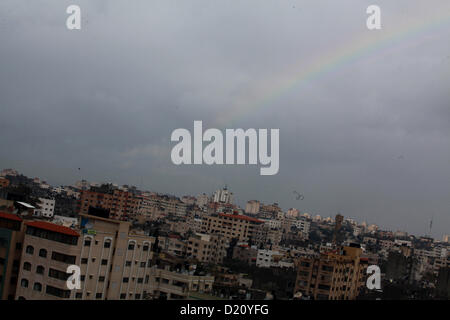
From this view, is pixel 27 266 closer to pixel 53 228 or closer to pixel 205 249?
pixel 53 228

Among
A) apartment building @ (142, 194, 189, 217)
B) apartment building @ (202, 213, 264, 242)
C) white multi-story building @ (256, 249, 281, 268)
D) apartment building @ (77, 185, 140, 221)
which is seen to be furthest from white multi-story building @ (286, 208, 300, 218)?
white multi-story building @ (256, 249, 281, 268)

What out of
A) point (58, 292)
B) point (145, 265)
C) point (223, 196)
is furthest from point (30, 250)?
point (223, 196)

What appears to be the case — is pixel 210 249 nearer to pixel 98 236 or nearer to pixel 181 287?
pixel 181 287

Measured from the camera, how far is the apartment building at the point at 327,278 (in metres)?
9.93

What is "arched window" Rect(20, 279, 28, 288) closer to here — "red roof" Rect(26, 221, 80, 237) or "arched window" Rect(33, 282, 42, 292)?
"arched window" Rect(33, 282, 42, 292)

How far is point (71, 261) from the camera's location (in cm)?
581

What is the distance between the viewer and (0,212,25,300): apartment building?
604 cm

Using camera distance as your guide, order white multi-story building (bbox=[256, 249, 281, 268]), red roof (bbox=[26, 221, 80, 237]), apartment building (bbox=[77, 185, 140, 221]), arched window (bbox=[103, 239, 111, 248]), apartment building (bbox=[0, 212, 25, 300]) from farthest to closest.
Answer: apartment building (bbox=[77, 185, 140, 221]), white multi-story building (bbox=[256, 249, 281, 268]), arched window (bbox=[103, 239, 111, 248]), apartment building (bbox=[0, 212, 25, 300]), red roof (bbox=[26, 221, 80, 237])

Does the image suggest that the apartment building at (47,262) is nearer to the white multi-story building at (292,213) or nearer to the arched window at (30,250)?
the arched window at (30,250)

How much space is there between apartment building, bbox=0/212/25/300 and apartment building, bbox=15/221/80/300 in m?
0.13

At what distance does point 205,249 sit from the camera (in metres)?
15.9

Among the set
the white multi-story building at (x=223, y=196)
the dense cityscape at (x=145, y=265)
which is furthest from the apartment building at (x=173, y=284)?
the white multi-story building at (x=223, y=196)
